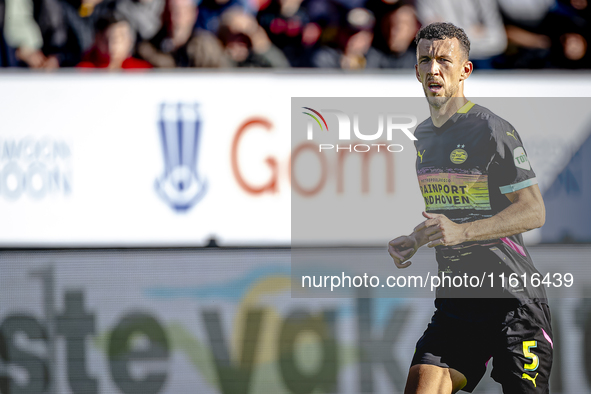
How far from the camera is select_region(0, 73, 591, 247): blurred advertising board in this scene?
3.82m

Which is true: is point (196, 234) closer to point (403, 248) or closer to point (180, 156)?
point (180, 156)

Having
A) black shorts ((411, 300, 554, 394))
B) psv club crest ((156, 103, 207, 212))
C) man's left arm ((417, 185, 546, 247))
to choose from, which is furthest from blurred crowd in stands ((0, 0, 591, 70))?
black shorts ((411, 300, 554, 394))

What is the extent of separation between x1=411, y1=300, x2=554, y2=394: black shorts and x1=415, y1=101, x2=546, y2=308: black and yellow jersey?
0.50 feet

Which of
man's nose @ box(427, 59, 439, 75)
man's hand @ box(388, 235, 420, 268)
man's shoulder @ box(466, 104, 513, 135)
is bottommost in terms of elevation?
man's hand @ box(388, 235, 420, 268)

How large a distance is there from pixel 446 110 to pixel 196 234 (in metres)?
1.76

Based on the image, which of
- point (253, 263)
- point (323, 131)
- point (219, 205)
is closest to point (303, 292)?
point (253, 263)

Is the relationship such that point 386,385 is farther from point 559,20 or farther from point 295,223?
point 559,20

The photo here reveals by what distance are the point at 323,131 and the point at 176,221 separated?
1.14 metres

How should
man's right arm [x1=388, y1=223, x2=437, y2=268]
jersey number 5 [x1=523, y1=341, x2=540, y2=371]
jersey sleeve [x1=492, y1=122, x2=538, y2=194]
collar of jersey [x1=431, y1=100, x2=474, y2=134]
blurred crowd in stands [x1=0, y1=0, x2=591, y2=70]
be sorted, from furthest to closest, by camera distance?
blurred crowd in stands [x1=0, y1=0, x2=591, y2=70], man's right arm [x1=388, y1=223, x2=437, y2=268], collar of jersey [x1=431, y1=100, x2=474, y2=134], jersey sleeve [x1=492, y1=122, x2=538, y2=194], jersey number 5 [x1=523, y1=341, x2=540, y2=371]

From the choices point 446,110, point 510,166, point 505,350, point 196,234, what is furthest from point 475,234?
point 196,234

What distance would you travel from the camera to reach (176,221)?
386cm

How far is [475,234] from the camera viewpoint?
3207 millimetres
